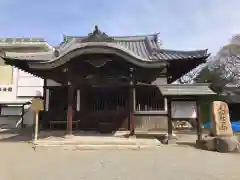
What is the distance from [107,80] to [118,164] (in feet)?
19.7

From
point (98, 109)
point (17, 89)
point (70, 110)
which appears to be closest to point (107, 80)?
point (70, 110)

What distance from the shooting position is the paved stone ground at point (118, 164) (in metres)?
5.84

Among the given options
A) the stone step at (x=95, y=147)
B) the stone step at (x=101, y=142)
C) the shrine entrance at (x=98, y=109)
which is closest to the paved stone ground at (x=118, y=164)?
the stone step at (x=95, y=147)

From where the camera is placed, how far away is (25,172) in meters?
6.15

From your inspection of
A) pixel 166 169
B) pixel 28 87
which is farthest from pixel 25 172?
pixel 28 87

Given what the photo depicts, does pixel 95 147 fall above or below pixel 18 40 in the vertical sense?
below

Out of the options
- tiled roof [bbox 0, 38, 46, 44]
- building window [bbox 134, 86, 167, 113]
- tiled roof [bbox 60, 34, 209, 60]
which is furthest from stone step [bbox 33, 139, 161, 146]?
tiled roof [bbox 0, 38, 46, 44]

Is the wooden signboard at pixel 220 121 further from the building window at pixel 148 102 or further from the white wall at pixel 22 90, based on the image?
the white wall at pixel 22 90

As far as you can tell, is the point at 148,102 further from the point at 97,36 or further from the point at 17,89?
the point at 17,89

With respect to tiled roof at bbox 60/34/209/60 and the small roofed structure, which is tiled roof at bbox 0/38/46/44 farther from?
the small roofed structure

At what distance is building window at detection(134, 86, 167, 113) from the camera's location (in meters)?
14.3

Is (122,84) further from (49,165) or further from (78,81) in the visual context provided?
(49,165)

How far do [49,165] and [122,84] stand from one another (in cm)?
616

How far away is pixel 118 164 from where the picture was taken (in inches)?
275
